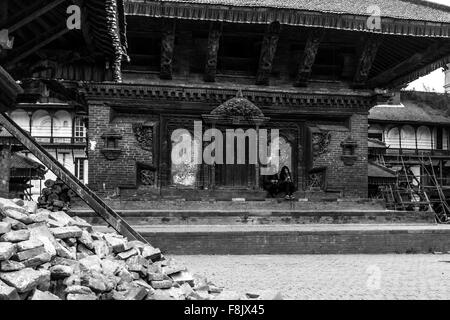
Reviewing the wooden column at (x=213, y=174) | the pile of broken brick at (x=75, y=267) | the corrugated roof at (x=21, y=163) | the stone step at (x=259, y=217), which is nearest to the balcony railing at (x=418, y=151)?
the corrugated roof at (x=21, y=163)

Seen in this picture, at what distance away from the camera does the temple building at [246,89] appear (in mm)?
18453

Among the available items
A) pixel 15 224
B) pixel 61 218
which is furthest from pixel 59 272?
pixel 61 218

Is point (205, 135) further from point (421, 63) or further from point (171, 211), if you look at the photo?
point (421, 63)

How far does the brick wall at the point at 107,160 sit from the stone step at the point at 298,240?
481cm

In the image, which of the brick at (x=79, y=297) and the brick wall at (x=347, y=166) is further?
the brick wall at (x=347, y=166)

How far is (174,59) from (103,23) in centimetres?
1010

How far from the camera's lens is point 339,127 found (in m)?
20.5

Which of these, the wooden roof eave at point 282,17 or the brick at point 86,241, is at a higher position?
the wooden roof eave at point 282,17

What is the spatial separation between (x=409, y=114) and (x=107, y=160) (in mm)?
36476

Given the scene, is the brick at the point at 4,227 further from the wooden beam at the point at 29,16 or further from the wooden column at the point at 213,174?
the wooden column at the point at 213,174

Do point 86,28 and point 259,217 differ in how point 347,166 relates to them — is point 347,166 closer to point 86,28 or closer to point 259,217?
point 259,217

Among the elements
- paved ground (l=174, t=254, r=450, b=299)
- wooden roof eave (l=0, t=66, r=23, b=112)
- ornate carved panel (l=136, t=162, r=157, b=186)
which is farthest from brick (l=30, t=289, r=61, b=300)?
ornate carved panel (l=136, t=162, r=157, b=186)

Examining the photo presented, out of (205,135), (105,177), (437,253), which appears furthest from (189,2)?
(437,253)

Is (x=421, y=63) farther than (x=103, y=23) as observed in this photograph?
Yes
